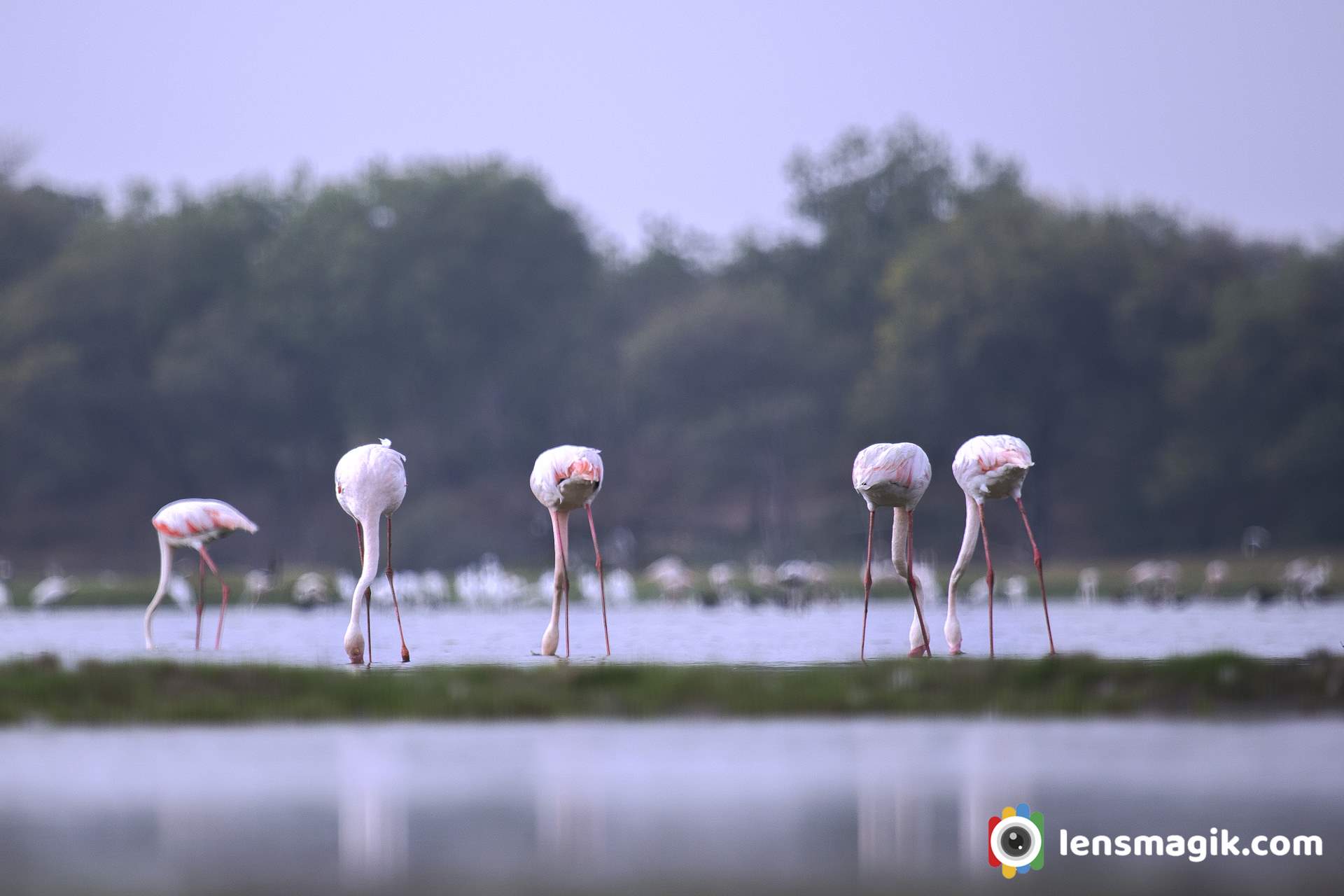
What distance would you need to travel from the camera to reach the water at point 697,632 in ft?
61.5

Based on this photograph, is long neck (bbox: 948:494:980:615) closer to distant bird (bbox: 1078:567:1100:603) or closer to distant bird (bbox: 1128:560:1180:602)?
distant bird (bbox: 1128:560:1180:602)

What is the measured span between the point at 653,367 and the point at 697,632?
39.7 metres

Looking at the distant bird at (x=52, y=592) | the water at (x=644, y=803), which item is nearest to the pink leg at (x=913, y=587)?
the water at (x=644, y=803)

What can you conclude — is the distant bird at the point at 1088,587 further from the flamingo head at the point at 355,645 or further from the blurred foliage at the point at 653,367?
the flamingo head at the point at 355,645

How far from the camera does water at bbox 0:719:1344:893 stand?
27.1 feet

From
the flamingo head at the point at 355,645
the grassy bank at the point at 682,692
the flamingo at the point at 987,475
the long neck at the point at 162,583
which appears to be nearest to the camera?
the grassy bank at the point at 682,692

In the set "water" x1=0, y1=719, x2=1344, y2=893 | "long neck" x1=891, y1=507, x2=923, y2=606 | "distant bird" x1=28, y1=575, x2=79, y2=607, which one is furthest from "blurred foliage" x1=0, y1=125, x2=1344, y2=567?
"water" x1=0, y1=719, x2=1344, y2=893

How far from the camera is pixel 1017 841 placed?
349 inches

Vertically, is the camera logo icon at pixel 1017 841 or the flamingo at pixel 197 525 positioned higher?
the flamingo at pixel 197 525

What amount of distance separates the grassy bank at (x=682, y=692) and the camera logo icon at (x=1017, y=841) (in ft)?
11.8

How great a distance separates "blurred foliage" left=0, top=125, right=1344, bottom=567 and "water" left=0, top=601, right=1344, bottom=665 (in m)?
19.4

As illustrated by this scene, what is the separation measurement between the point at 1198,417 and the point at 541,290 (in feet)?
75.8

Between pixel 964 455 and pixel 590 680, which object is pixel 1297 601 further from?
pixel 590 680

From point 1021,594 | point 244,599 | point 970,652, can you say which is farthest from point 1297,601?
point 244,599
